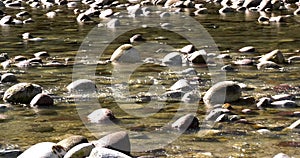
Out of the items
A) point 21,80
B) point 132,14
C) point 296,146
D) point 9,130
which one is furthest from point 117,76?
point 132,14

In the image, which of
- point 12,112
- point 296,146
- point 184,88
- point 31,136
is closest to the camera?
point 296,146

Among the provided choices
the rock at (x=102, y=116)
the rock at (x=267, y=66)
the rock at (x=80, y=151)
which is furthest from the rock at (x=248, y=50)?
the rock at (x=80, y=151)

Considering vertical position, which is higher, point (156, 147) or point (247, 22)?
point (156, 147)

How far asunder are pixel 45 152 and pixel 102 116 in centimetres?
143

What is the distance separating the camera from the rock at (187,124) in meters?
5.47

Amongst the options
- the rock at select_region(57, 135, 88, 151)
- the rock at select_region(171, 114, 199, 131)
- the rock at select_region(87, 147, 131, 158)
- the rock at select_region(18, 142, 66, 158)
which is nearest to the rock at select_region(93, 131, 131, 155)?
the rock at select_region(57, 135, 88, 151)

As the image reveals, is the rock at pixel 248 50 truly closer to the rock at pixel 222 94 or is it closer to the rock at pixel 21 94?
the rock at pixel 222 94

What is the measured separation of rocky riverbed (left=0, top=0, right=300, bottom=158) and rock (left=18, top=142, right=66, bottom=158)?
1 cm

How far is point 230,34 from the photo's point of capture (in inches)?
462

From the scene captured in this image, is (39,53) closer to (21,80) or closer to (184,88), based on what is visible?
(21,80)

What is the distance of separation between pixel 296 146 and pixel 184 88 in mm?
2212

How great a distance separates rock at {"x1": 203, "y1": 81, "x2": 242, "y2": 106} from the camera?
637 centimetres

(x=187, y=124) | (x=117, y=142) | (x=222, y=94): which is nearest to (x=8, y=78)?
(x=222, y=94)

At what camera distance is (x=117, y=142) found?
15.8 ft
